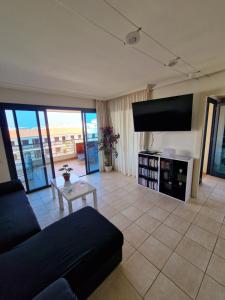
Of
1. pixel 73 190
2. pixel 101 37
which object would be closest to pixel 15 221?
pixel 73 190

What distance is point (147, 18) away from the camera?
1.18m

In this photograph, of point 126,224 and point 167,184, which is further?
point 167,184

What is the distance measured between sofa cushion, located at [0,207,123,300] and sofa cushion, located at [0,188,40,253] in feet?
0.70

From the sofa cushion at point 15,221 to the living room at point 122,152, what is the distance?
0.5 inches

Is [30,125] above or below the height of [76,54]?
below

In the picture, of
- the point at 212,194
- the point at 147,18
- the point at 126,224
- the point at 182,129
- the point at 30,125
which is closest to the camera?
the point at 147,18

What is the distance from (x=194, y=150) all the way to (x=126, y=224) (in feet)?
6.32

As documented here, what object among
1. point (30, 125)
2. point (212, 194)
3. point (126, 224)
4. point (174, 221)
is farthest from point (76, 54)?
point (212, 194)

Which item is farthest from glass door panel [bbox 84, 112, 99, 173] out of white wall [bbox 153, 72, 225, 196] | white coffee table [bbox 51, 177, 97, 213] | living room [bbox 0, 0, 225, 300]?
white wall [bbox 153, 72, 225, 196]

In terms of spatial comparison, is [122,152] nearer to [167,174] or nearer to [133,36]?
[167,174]

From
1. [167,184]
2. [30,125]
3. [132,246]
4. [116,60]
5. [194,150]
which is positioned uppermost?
[116,60]

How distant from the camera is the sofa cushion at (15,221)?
146 cm

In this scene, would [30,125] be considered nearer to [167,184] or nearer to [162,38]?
[162,38]

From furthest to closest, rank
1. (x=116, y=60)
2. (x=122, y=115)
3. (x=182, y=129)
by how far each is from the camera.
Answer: (x=122, y=115) → (x=182, y=129) → (x=116, y=60)
